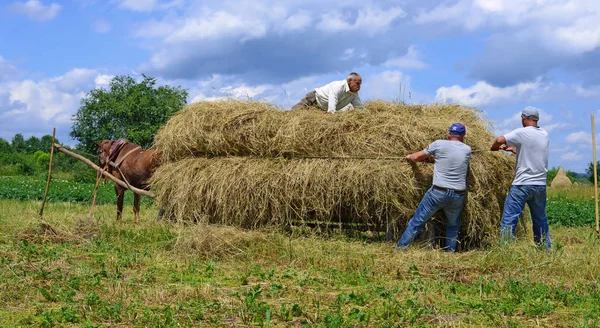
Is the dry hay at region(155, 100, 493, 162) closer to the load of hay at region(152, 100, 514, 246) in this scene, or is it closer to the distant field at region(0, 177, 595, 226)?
the load of hay at region(152, 100, 514, 246)

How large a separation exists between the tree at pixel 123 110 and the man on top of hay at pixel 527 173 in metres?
32.5

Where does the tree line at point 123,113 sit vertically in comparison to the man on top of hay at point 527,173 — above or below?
above

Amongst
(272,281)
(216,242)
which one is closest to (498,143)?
(272,281)

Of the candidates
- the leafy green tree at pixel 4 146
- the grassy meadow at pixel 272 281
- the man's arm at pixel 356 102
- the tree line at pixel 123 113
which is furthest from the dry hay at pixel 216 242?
the leafy green tree at pixel 4 146

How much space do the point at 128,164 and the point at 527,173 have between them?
7.59 meters

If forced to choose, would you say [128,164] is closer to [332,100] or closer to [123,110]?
[332,100]

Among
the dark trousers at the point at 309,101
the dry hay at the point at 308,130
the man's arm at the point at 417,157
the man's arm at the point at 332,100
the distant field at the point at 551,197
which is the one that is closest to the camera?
the man's arm at the point at 417,157

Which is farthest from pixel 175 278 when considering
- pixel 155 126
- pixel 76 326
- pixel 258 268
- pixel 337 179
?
pixel 155 126

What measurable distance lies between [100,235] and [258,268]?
3265mm

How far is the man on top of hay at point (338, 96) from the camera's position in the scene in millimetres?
9852

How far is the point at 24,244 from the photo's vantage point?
847 centimetres

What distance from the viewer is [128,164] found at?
487 inches

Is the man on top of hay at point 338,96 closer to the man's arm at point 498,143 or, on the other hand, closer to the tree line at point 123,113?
the man's arm at point 498,143

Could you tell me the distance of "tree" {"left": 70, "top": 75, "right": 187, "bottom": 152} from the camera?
39656 millimetres
